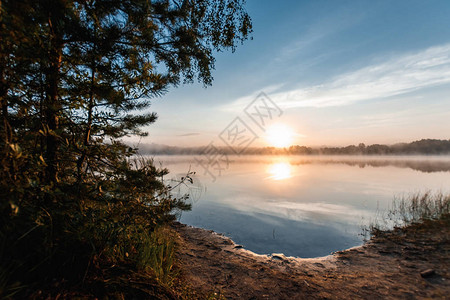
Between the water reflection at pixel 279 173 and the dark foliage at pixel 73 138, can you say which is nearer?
the dark foliage at pixel 73 138

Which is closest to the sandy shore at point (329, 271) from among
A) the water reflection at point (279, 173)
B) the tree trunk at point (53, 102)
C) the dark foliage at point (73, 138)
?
the dark foliage at point (73, 138)

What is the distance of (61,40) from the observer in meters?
3.06

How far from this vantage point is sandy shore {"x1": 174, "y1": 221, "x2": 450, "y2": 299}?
13.1ft

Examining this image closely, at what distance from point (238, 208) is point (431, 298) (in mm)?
10125

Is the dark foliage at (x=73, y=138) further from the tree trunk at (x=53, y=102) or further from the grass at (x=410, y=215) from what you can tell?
the grass at (x=410, y=215)

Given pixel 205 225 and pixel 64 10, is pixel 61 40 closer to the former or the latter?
pixel 64 10

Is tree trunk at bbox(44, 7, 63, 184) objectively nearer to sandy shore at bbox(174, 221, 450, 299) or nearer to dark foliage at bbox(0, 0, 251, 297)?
dark foliage at bbox(0, 0, 251, 297)

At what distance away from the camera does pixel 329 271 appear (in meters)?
5.27

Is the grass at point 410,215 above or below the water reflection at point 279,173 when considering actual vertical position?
above

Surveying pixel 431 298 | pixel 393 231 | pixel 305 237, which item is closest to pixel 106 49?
pixel 431 298

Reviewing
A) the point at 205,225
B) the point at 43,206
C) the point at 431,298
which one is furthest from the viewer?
the point at 205,225

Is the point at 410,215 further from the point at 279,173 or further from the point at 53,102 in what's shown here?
the point at 279,173

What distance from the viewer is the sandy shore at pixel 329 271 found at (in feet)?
13.1

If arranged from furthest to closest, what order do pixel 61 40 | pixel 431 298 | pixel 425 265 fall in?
pixel 425 265 → pixel 431 298 → pixel 61 40
